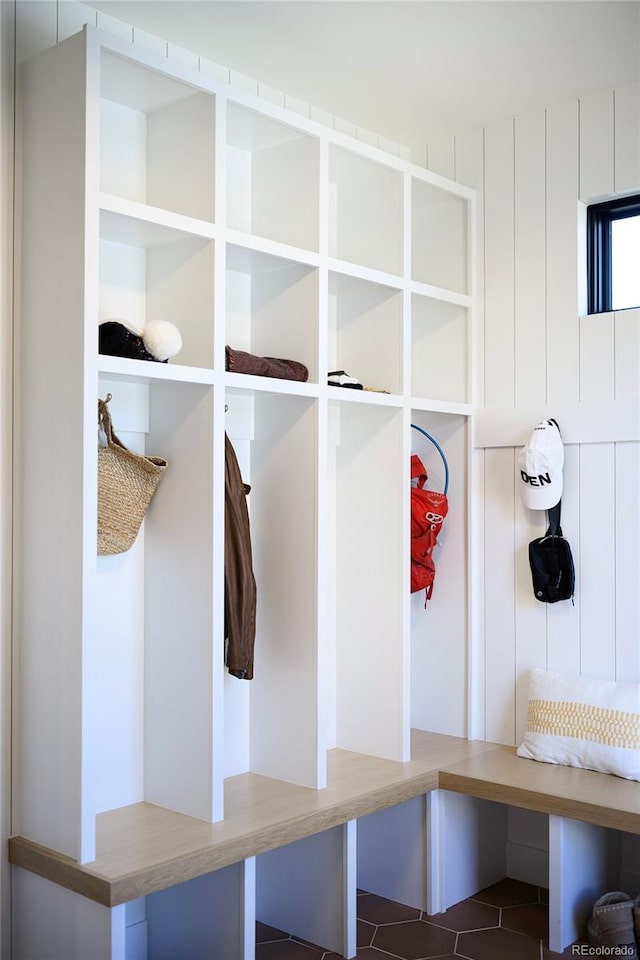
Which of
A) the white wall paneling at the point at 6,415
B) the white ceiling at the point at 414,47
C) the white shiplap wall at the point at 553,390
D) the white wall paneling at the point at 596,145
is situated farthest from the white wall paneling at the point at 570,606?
the white wall paneling at the point at 6,415

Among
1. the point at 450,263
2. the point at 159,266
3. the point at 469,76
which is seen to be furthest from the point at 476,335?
the point at 159,266

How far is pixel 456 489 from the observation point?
12.7 feet

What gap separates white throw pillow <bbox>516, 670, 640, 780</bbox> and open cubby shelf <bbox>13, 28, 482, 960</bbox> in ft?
1.15

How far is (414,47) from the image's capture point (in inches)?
124

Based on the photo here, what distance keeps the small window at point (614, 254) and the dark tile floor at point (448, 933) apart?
90.2 inches

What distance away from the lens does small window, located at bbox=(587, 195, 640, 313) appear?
3547 millimetres

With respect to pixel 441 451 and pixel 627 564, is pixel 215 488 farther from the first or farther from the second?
pixel 627 564

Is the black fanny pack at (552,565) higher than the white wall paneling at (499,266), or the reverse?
the white wall paneling at (499,266)

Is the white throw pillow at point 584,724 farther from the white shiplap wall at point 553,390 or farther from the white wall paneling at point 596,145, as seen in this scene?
the white wall paneling at point 596,145

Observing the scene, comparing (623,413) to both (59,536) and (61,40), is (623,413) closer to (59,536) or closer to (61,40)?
(59,536)

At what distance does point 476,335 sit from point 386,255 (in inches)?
22.5

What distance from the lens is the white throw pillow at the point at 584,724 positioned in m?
3.18

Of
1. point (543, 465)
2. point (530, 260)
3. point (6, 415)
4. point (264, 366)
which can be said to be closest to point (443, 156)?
point (530, 260)

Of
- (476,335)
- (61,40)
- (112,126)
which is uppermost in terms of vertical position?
(61,40)
